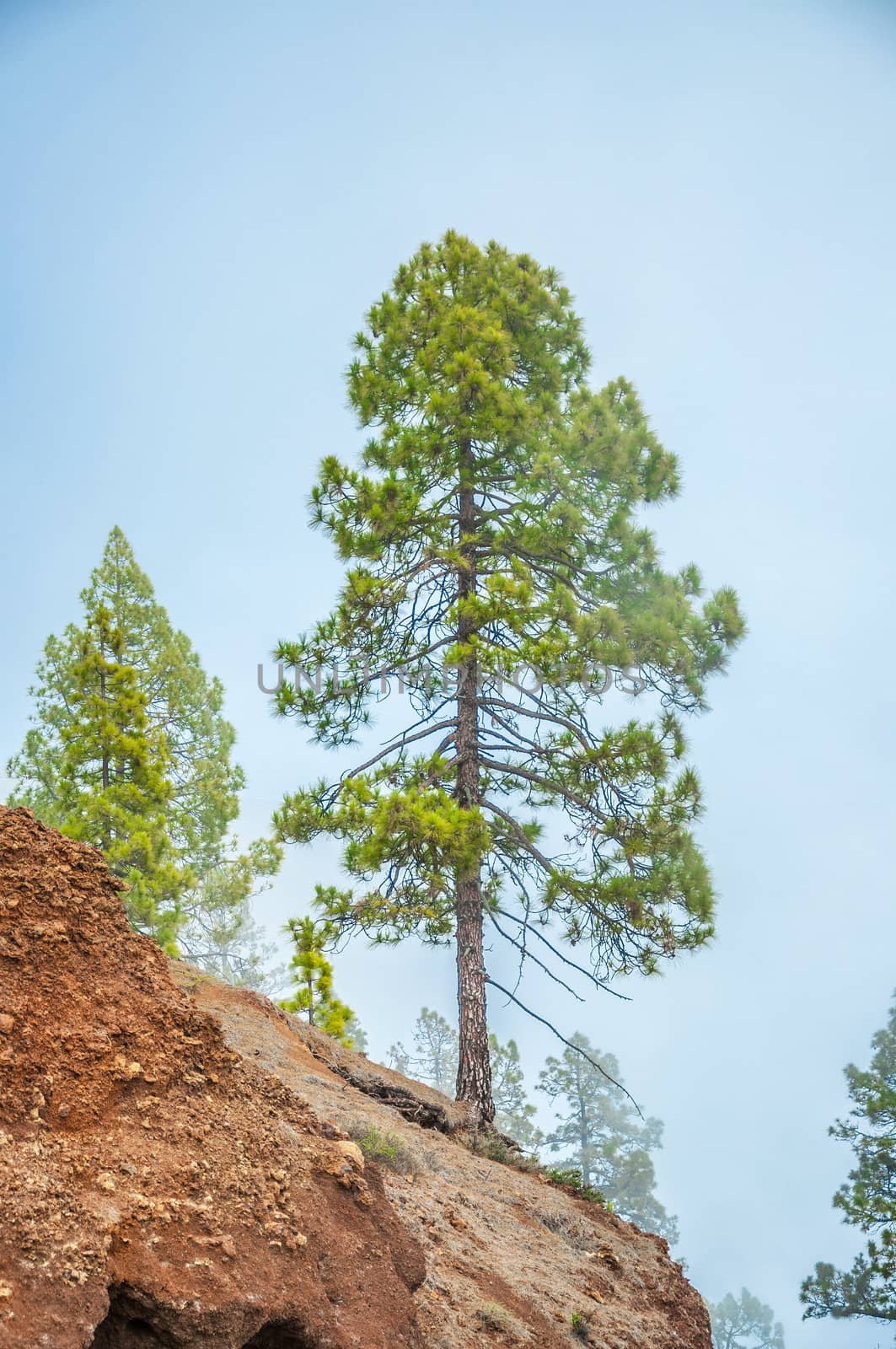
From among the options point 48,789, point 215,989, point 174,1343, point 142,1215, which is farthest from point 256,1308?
point 48,789

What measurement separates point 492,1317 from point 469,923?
263 inches

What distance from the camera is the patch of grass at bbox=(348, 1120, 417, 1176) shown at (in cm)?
708

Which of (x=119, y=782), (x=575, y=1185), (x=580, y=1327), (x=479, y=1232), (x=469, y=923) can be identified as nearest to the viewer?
(x=580, y=1327)

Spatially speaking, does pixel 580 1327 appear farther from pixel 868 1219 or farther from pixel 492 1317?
pixel 868 1219

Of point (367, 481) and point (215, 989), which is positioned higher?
point (367, 481)

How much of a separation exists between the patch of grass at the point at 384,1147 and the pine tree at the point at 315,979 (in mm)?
4067

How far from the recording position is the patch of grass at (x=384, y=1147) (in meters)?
7.08

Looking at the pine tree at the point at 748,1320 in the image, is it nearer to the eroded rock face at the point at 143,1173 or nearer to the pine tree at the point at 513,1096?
the pine tree at the point at 513,1096

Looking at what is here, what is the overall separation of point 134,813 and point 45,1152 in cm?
1538

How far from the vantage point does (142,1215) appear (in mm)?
3283

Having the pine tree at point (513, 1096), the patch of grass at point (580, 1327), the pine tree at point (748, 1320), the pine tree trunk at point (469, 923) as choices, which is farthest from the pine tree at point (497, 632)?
the pine tree at point (748, 1320)

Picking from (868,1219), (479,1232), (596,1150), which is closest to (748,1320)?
(596,1150)

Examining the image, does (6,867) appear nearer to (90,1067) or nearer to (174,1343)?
(90,1067)

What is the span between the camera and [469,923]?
12281mm
